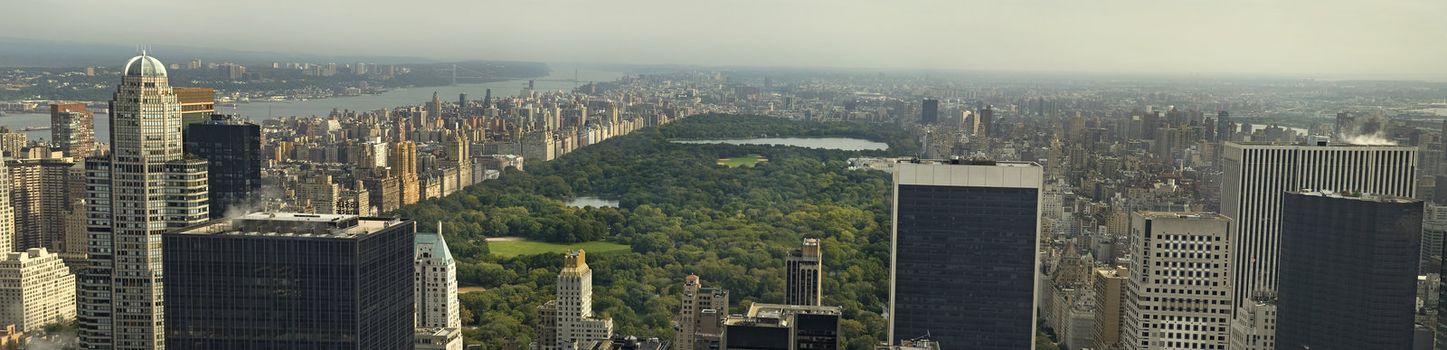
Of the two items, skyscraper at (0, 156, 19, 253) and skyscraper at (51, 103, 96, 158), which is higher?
skyscraper at (51, 103, 96, 158)

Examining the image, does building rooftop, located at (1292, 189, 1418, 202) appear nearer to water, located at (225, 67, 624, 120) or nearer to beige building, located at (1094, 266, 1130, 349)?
beige building, located at (1094, 266, 1130, 349)

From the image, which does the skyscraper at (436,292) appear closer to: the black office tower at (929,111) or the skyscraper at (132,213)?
the skyscraper at (132,213)

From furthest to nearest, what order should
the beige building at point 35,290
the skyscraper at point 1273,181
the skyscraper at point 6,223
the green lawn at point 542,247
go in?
the green lawn at point 542,247, the skyscraper at point 6,223, the beige building at point 35,290, the skyscraper at point 1273,181

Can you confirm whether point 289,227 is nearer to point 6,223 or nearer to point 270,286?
point 270,286

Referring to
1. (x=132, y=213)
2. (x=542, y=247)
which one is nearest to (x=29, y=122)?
(x=132, y=213)

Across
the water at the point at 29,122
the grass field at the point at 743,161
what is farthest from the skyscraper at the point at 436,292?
the grass field at the point at 743,161

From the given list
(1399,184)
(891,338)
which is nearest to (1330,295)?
(1399,184)

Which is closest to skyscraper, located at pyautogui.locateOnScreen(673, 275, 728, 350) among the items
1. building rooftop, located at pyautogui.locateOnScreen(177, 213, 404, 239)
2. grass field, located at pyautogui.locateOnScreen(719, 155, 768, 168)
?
building rooftop, located at pyautogui.locateOnScreen(177, 213, 404, 239)

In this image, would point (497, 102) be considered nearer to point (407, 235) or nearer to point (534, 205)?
point (534, 205)
